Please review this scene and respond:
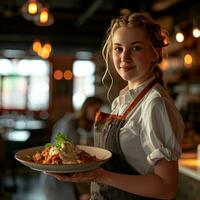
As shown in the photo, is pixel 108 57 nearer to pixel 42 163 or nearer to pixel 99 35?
pixel 42 163

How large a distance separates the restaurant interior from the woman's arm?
0.56 meters

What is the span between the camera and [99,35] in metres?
11.2

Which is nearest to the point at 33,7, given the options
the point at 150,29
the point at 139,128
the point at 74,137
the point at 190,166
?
the point at 74,137

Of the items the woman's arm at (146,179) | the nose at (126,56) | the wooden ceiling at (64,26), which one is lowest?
the woman's arm at (146,179)

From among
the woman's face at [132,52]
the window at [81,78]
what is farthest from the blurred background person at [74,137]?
the window at [81,78]

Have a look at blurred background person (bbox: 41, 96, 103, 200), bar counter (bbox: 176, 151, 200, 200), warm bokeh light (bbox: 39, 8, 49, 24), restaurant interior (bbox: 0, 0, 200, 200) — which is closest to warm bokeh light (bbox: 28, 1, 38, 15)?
restaurant interior (bbox: 0, 0, 200, 200)

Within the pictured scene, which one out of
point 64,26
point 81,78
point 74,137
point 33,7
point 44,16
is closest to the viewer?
point 74,137

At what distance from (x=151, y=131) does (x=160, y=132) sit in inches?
1.3

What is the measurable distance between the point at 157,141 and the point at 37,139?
7.92 meters

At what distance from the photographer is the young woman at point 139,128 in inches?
58.9

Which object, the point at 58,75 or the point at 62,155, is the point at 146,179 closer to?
the point at 62,155

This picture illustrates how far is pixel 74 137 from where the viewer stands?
373 cm

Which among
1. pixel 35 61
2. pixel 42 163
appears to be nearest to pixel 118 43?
pixel 42 163

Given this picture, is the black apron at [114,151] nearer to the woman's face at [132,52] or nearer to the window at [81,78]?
the woman's face at [132,52]
